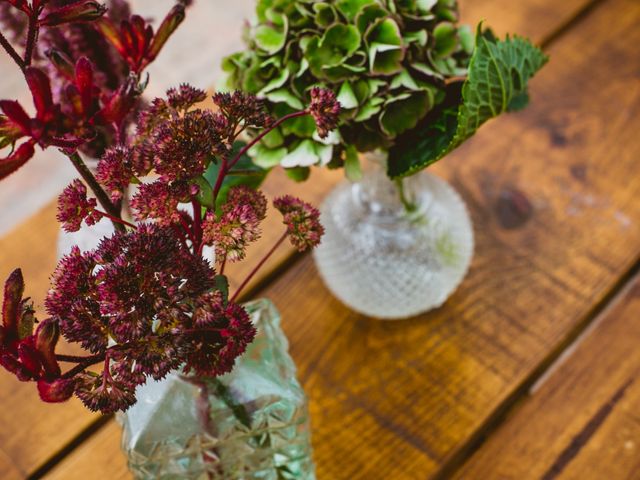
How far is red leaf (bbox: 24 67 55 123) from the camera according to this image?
385 millimetres

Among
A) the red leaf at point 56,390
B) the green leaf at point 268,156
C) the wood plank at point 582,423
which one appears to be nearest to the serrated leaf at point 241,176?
the green leaf at point 268,156

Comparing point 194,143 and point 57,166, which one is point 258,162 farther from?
point 57,166

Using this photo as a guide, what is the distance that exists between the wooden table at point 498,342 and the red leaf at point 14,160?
449 millimetres

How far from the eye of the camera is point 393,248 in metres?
0.82

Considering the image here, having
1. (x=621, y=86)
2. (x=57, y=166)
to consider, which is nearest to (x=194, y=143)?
(x=621, y=86)

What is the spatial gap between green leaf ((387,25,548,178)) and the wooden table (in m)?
0.26

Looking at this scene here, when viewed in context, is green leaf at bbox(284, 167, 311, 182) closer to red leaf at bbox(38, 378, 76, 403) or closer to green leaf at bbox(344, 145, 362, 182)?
green leaf at bbox(344, 145, 362, 182)

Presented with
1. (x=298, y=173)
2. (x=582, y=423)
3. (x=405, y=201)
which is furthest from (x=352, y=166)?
(x=582, y=423)

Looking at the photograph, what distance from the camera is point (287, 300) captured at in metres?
0.87

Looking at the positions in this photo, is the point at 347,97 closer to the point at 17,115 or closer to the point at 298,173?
the point at 298,173

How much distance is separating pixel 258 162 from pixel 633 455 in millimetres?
469

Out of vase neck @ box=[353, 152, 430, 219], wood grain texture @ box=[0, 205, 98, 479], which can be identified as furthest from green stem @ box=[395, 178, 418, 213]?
wood grain texture @ box=[0, 205, 98, 479]

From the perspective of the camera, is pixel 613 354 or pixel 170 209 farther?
pixel 613 354

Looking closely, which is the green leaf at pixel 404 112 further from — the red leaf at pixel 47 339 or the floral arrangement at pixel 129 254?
the red leaf at pixel 47 339
